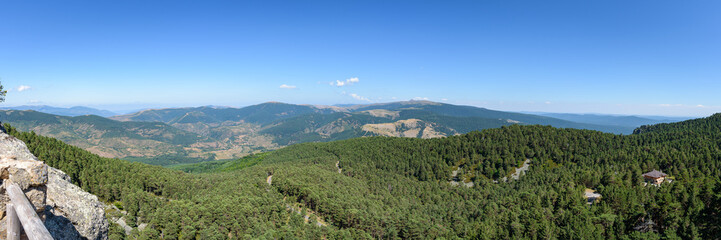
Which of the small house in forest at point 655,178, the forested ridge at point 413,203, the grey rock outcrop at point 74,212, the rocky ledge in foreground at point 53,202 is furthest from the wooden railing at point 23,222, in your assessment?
the small house in forest at point 655,178

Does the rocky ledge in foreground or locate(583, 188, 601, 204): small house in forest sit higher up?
the rocky ledge in foreground

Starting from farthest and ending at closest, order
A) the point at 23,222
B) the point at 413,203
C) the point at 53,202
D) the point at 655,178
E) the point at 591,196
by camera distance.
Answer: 1. the point at 413,203
2. the point at 655,178
3. the point at 591,196
4. the point at 53,202
5. the point at 23,222

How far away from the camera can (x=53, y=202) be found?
15.4 m

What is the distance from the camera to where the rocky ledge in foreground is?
34.4 ft

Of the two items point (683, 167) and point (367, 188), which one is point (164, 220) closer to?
point (367, 188)

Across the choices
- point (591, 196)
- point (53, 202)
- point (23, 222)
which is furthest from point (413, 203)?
point (23, 222)

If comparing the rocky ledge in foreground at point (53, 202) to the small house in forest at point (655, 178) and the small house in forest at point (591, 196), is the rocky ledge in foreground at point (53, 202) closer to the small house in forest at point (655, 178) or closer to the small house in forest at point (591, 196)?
the small house in forest at point (591, 196)

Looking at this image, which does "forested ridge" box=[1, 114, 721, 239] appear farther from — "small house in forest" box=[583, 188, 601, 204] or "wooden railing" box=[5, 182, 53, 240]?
"wooden railing" box=[5, 182, 53, 240]

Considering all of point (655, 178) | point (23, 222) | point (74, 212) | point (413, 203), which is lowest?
point (413, 203)

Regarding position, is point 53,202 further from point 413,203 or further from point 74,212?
point 413,203

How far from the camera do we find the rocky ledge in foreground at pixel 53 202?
1048 cm

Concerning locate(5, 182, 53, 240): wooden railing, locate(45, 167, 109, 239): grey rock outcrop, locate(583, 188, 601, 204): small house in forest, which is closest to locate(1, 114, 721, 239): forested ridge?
locate(583, 188, 601, 204): small house in forest

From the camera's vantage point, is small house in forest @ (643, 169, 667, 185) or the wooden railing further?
small house in forest @ (643, 169, 667, 185)

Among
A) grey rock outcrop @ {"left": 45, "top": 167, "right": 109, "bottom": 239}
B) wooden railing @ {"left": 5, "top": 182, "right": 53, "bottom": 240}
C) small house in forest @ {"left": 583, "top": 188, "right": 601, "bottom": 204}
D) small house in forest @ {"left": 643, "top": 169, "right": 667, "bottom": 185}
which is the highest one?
wooden railing @ {"left": 5, "top": 182, "right": 53, "bottom": 240}
